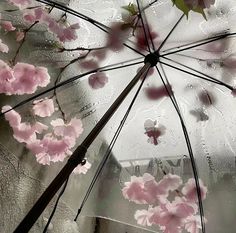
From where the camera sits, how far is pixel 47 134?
4.10ft

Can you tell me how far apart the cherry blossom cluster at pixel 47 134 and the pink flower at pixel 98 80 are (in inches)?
5.4

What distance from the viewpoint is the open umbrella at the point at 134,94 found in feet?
3.72

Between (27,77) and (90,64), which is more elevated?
(90,64)

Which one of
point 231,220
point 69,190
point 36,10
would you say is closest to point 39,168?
point 69,190

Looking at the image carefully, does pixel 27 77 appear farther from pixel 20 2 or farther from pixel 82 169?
pixel 82 169

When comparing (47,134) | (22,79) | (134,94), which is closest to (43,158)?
(47,134)

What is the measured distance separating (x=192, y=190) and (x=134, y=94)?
1.27 ft

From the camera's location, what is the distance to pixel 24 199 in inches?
55.3

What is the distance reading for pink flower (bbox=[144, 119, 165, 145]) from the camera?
127 centimetres

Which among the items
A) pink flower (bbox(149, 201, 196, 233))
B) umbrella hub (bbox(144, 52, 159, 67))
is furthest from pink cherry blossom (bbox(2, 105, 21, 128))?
pink flower (bbox(149, 201, 196, 233))

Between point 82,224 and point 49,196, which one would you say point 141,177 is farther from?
point 82,224

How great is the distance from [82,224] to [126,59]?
1.03m

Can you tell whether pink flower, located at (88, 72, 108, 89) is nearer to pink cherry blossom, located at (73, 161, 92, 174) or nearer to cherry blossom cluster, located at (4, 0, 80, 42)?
cherry blossom cluster, located at (4, 0, 80, 42)

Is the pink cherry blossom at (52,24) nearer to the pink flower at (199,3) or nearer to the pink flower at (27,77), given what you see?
the pink flower at (27,77)
